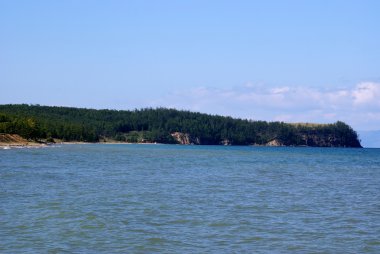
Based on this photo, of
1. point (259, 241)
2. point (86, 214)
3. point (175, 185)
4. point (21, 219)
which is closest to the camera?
point (259, 241)

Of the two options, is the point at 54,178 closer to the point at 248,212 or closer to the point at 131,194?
the point at 131,194

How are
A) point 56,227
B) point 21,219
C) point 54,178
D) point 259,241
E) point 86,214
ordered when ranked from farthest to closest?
point 54,178, point 86,214, point 21,219, point 56,227, point 259,241

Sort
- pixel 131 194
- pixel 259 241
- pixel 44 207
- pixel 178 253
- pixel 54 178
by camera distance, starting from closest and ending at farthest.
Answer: pixel 178 253
pixel 259 241
pixel 44 207
pixel 131 194
pixel 54 178

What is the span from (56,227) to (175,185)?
21480 millimetres

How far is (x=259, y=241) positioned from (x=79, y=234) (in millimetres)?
6693

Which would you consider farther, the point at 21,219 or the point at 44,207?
the point at 44,207

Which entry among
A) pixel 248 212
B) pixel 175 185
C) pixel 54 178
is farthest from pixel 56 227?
pixel 54 178

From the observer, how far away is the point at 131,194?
120 feet

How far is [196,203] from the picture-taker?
32.6 m

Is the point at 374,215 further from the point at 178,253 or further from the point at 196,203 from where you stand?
the point at 178,253

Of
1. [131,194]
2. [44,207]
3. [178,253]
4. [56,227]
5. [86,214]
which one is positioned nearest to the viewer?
[178,253]

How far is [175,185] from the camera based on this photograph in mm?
44750

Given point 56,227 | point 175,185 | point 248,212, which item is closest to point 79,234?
point 56,227

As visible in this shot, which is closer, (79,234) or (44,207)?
(79,234)
